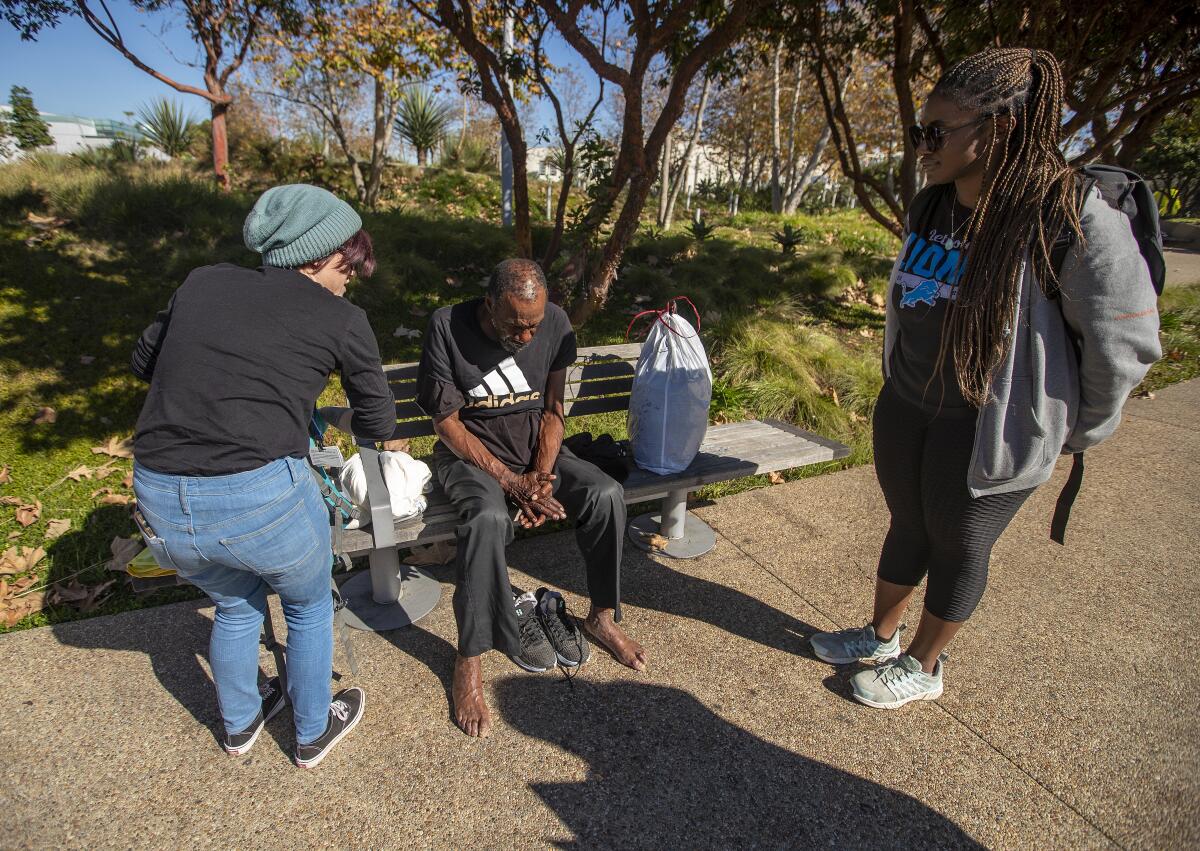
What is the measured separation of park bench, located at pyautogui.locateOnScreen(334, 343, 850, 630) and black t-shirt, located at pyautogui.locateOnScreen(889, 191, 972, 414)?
128 cm

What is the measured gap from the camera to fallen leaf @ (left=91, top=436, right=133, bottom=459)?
3.96 meters

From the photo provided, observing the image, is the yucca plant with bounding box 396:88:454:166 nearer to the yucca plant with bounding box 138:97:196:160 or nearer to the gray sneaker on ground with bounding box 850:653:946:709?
the yucca plant with bounding box 138:97:196:160

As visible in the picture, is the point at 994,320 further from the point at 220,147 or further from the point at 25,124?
the point at 25,124

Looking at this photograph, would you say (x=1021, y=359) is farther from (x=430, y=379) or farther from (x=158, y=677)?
(x=158, y=677)

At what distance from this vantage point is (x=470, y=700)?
2447 mm

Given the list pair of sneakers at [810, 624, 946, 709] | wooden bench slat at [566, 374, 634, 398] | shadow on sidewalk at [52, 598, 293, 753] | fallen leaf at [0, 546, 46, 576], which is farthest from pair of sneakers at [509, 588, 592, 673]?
fallen leaf at [0, 546, 46, 576]

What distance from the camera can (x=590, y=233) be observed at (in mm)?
6535

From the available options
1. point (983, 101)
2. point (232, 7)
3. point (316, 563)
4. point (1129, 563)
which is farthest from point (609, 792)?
point (232, 7)

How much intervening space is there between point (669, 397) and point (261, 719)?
2.07 metres

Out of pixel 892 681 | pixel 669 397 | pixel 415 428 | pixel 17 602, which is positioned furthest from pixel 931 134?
pixel 17 602

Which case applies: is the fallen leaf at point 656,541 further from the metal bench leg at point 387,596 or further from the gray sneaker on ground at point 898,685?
the gray sneaker on ground at point 898,685

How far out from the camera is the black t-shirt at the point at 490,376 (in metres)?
2.83

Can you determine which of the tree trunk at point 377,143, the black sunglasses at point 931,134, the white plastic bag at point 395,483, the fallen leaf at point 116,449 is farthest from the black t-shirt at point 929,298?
the tree trunk at point 377,143

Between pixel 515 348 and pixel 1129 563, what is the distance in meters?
3.48
